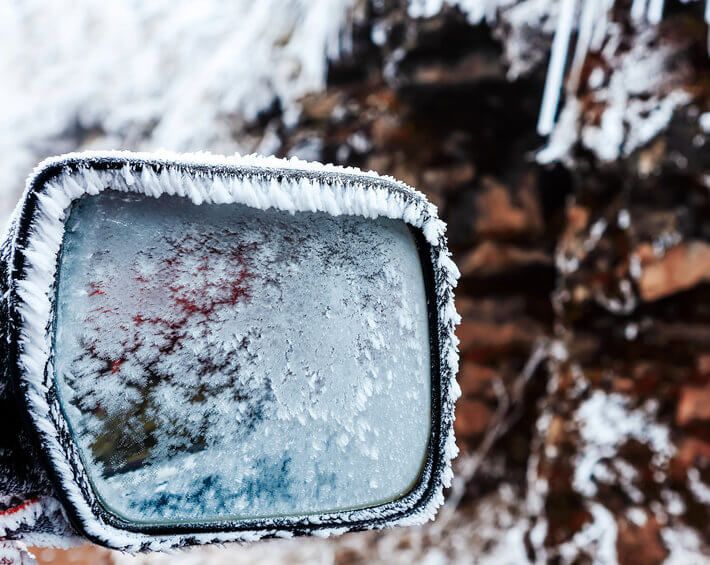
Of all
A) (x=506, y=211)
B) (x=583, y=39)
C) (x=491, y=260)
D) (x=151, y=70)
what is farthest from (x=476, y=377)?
(x=151, y=70)

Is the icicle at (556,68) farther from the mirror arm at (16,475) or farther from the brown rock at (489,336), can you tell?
the mirror arm at (16,475)

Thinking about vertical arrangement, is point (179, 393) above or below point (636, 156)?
above

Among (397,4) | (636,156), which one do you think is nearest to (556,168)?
(636,156)

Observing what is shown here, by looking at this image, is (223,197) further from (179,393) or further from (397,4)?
(397,4)

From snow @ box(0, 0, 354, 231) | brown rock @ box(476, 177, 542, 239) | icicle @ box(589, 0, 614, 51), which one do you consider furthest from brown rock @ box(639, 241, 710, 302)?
snow @ box(0, 0, 354, 231)

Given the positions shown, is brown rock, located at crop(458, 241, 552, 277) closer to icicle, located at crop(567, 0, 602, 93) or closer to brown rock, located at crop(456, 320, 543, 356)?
brown rock, located at crop(456, 320, 543, 356)

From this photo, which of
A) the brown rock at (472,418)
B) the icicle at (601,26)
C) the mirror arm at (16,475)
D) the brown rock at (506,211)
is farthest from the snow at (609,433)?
the mirror arm at (16,475)
